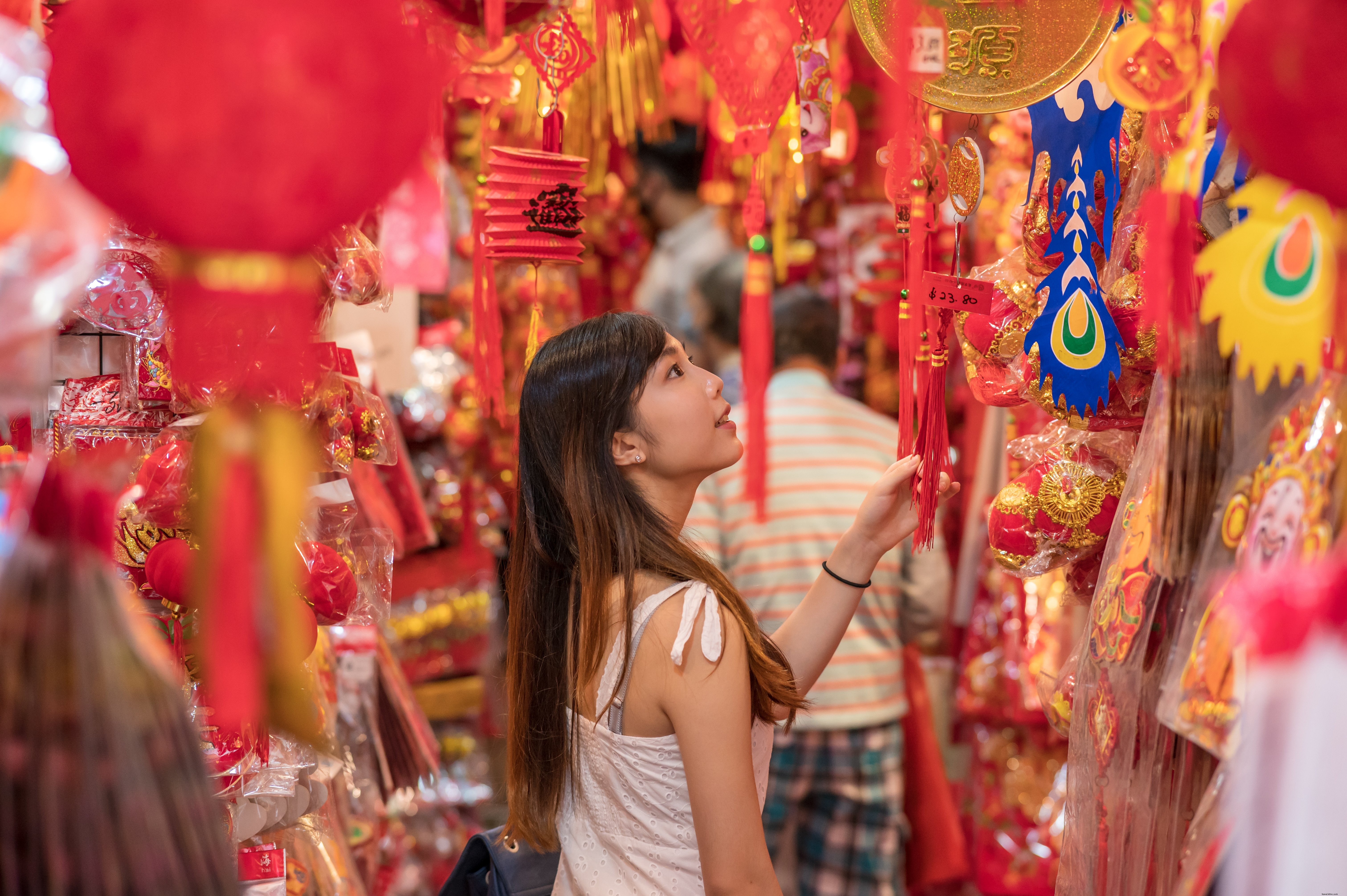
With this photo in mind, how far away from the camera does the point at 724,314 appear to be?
3.35 metres

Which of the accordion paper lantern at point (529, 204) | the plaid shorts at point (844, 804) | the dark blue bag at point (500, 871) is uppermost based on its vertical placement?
the accordion paper lantern at point (529, 204)

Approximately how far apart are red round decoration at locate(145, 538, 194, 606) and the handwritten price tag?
0.83 metres

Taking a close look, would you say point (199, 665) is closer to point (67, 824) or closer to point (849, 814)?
point (67, 824)

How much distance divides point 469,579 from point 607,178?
1323 mm

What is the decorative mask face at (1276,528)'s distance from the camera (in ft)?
2.97

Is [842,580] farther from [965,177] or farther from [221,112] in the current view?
[221,112]

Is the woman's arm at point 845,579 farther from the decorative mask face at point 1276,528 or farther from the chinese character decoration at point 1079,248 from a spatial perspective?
the decorative mask face at point 1276,528

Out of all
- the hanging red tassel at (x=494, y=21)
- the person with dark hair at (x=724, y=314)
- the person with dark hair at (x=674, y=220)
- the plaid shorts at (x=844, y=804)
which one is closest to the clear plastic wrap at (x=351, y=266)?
the hanging red tassel at (x=494, y=21)

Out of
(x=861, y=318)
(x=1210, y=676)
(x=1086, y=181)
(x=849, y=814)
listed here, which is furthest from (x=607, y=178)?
(x=1210, y=676)

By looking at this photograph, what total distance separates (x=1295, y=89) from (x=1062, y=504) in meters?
0.68

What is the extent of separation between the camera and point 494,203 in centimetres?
165

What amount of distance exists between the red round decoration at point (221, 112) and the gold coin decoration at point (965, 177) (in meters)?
0.86

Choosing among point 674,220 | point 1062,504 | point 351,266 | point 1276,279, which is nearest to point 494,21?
point 351,266

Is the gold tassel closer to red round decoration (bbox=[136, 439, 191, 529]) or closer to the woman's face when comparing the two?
the woman's face
